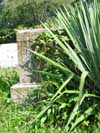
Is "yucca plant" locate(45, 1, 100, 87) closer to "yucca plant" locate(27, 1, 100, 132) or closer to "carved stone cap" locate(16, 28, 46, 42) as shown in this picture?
"yucca plant" locate(27, 1, 100, 132)

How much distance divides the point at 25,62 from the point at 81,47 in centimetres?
119

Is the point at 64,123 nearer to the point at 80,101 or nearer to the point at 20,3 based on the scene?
the point at 80,101

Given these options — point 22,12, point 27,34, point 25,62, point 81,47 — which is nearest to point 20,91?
point 25,62

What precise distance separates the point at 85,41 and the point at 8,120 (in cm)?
133

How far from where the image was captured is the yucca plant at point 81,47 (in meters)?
5.05

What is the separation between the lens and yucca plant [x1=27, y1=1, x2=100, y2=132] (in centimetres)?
505

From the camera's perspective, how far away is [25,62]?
20.3 ft

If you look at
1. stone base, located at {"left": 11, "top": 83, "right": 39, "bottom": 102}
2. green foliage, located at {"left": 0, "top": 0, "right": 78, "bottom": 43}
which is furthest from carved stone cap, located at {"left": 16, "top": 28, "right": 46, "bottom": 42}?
green foliage, located at {"left": 0, "top": 0, "right": 78, "bottom": 43}

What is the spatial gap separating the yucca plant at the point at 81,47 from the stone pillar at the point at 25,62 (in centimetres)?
71

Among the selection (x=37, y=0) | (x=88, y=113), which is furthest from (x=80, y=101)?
(x=37, y=0)

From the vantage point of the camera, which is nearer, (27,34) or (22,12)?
(27,34)

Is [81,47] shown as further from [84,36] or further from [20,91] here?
[20,91]

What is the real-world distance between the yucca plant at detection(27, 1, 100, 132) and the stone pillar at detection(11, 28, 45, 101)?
711 mm

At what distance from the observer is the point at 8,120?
17.8ft
